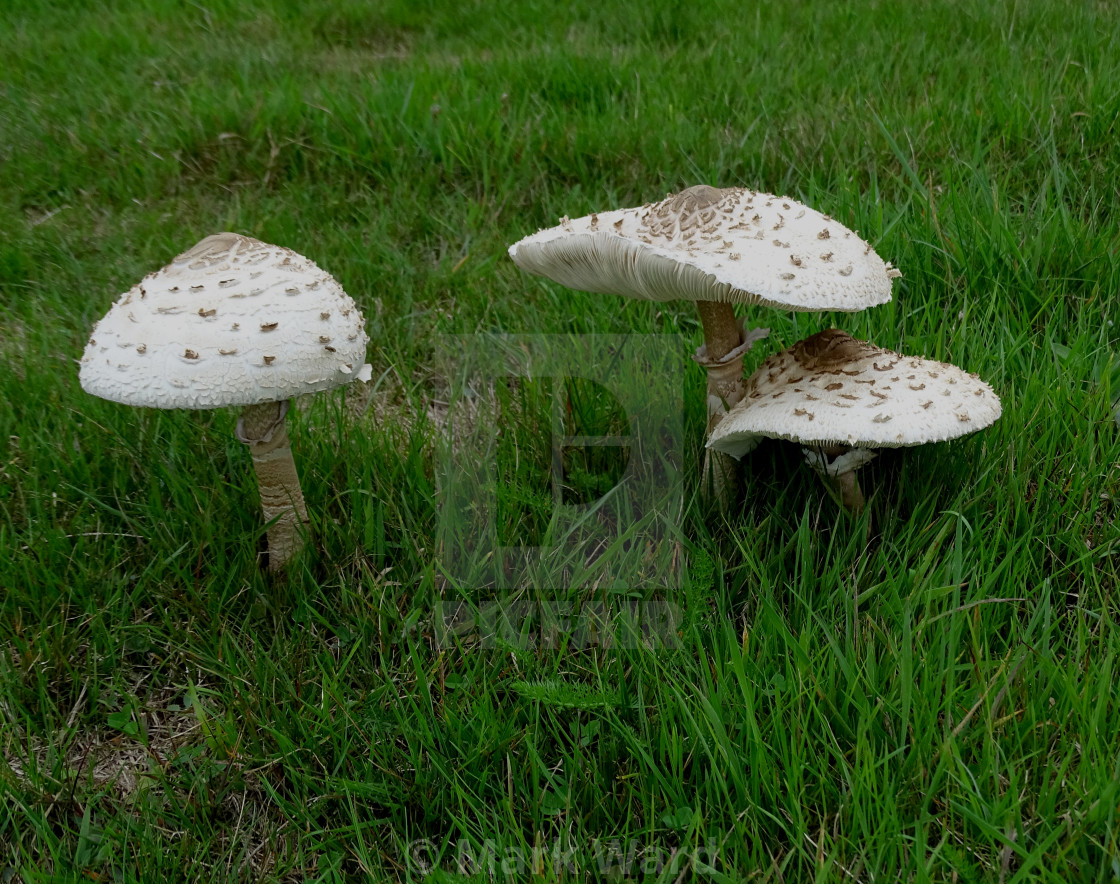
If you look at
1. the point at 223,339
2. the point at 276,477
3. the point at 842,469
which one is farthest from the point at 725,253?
the point at 276,477

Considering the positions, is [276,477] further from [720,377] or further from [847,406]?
[847,406]

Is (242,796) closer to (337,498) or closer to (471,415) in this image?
(337,498)

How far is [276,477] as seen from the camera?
277 cm

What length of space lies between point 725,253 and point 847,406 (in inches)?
20.4

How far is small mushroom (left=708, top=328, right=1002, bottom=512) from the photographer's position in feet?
7.30

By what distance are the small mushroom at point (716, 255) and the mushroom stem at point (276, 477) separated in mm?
910

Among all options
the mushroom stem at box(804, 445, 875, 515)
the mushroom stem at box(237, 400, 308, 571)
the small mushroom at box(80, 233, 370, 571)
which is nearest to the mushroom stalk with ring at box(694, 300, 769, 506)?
the mushroom stem at box(804, 445, 875, 515)

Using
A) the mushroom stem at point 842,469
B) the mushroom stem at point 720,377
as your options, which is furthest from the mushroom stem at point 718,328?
the mushroom stem at point 842,469

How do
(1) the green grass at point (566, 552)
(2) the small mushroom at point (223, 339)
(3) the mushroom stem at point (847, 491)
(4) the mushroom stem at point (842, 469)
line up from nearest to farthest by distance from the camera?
(1) the green grass at point (566, 552) → (2) the small mushroom at point (223, 339) → (4) the mushroom stem at point (842, 469) → (3) the mushroom stem at point (847, 491)

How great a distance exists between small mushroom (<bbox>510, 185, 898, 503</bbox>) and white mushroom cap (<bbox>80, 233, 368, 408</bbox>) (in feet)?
2.05

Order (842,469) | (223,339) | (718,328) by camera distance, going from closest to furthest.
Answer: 1. (223,339)
2. (842,469)
3. (718,328)

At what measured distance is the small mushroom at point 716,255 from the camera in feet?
7.22

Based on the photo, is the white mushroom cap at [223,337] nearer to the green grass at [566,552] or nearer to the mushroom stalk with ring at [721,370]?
the green grass at [566,552]

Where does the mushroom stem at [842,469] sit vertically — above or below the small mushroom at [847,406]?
below
